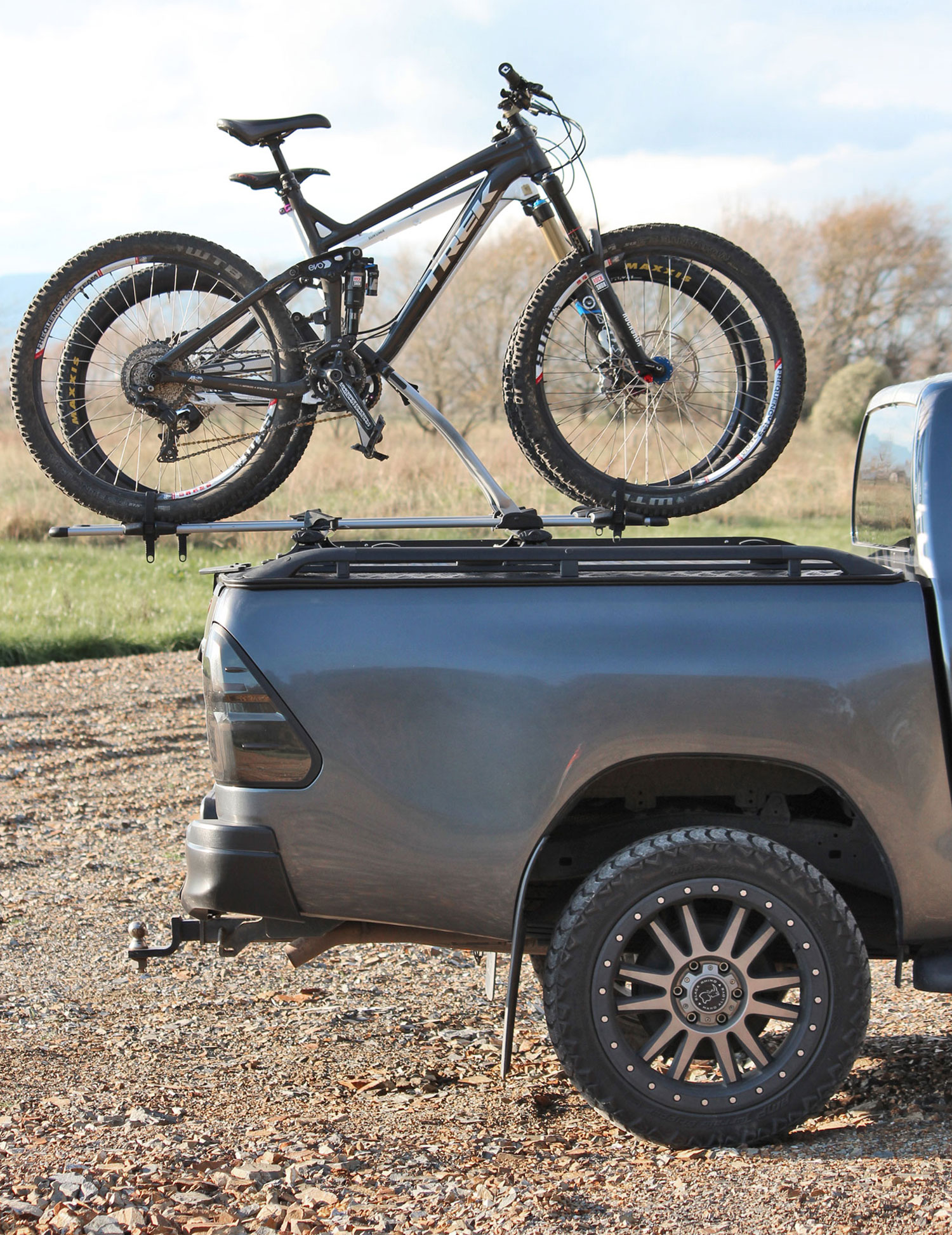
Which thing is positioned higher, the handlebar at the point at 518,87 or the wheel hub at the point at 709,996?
the handlebar at the point at 518,87

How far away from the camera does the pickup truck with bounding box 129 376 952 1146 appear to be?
330 centimetres

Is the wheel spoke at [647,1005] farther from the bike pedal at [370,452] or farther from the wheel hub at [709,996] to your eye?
the bike pedal at [370,452]

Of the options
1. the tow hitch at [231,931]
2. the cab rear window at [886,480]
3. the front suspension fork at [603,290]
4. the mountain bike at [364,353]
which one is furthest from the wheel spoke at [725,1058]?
the front suspension fork at [603,290]

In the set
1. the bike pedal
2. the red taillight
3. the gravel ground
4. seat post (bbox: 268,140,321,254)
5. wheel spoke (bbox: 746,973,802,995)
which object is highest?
seat post (bbox: 268,140,321,254)

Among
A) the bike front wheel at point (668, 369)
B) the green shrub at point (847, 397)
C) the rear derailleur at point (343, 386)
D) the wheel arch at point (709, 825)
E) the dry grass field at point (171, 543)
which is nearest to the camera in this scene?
the wheel arch at point (709, 825)

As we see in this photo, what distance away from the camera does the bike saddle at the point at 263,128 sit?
4629mm

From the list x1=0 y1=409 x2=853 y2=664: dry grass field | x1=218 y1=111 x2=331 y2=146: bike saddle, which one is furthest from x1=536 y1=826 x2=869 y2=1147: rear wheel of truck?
x1=0 y1=409 x2=853 y2=664: dry grass field

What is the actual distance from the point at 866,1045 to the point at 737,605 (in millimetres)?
1858

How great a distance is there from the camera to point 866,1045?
4262 millimetres

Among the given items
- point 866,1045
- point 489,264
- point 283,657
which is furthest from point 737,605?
point 489,264

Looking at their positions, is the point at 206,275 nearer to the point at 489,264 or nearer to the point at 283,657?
the point at 283,657

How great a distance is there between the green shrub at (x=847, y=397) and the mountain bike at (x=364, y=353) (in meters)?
34.1

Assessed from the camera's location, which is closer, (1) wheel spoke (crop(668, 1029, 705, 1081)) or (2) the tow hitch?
(1) wheel spoke (crop(668, 1029, 705, 1081))

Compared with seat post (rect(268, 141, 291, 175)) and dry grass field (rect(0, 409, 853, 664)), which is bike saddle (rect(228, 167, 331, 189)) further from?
dry grass field (rect(0, 409, 853, 664))
